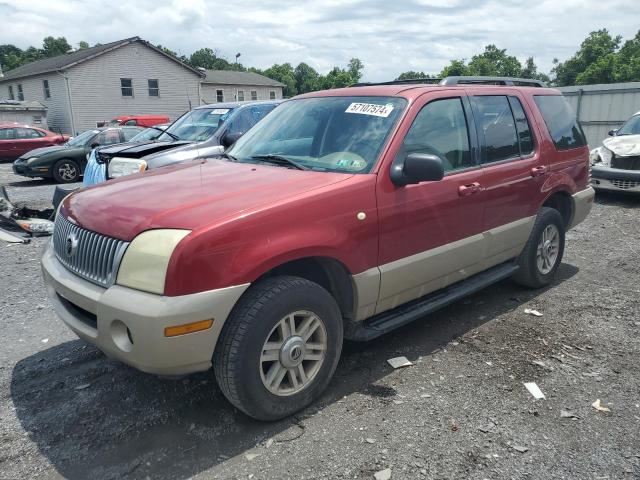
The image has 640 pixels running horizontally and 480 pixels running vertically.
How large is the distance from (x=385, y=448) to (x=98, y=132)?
1460 cm

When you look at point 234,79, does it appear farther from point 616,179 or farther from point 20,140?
point 616,179

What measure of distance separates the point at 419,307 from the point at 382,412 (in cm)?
92

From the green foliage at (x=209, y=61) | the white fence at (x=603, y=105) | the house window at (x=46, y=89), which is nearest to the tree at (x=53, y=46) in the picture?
the green foliage at (x=209, y=61)

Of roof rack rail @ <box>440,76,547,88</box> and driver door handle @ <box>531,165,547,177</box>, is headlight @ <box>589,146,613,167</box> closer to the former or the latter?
roof rack rail @ <box>440,76,547,88</box>

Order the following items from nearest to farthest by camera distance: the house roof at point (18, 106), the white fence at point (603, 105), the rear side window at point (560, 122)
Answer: the rear side window at point (560, 122) → the white fence at point (603, 105) → the house roof at point (18, 106)

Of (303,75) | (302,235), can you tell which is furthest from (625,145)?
(303,75)

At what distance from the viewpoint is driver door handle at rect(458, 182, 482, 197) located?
12.7 feet

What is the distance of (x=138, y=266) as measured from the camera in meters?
2.61

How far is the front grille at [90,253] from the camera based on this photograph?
274cm

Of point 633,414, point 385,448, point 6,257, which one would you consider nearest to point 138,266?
point 385,448

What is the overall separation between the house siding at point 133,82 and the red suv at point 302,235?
31322 mm

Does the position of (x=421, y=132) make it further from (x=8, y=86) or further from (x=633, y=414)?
(x=8, y=86)

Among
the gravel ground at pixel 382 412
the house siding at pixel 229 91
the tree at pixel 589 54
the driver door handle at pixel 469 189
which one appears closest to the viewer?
the gravel ground at pixel 382 412

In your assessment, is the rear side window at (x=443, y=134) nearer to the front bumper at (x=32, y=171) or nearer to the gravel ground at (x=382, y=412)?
the gravel ground at (x=382, y=412)
